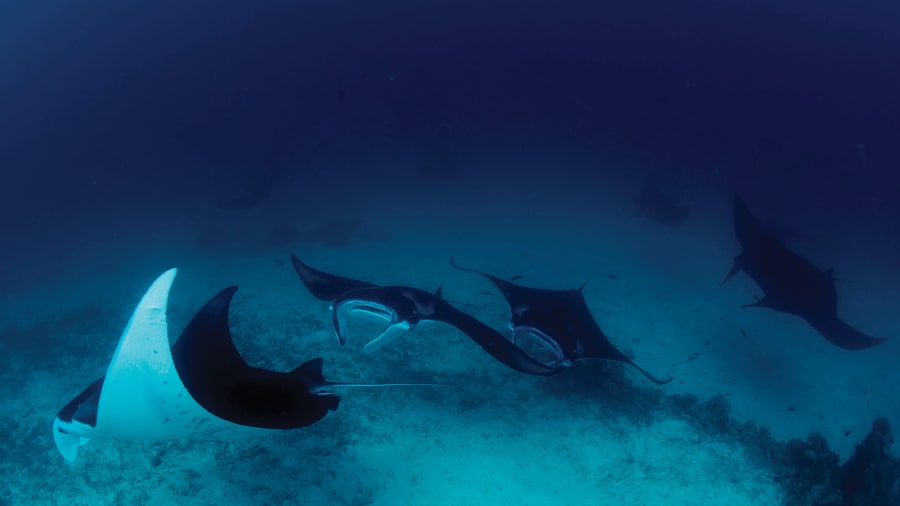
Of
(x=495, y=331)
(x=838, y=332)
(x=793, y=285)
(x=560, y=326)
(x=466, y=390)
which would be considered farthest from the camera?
(x=793, y=285)

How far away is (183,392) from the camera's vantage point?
3.06 metres

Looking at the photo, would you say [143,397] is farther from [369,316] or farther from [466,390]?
[466,390]

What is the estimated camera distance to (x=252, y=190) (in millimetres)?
15711

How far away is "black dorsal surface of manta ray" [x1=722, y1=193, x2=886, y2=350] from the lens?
6.22 meters

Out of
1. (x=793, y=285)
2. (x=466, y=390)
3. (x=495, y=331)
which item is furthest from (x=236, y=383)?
(x=793, y=285)

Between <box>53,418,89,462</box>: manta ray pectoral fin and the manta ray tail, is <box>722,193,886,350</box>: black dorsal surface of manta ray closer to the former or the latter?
the manta ray tail

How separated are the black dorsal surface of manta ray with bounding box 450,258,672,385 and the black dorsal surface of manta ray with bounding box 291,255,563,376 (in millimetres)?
318

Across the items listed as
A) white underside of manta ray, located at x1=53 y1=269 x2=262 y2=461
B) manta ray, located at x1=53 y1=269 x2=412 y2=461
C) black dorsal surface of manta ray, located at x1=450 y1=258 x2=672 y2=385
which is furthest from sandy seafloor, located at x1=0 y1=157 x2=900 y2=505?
white underside of manta ray, located at x1=53 y1=269 x2=262 y2=461

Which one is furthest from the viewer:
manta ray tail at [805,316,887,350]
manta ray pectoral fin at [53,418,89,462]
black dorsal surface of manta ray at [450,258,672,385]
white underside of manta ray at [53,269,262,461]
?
manta ray tail at [805,316,887,350]

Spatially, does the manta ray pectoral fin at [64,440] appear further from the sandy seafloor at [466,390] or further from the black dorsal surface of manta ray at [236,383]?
the sandy seafloor at [466,390]

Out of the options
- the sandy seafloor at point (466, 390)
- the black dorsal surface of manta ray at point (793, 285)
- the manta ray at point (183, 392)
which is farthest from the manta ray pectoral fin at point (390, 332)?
the black dorsal surface of manta ray at point (793, 285)

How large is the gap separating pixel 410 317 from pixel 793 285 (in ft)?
18.1

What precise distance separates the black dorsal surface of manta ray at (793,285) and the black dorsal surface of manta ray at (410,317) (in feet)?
13.2

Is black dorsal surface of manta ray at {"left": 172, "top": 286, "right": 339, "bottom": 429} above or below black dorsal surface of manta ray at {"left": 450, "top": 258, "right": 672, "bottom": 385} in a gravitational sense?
above
